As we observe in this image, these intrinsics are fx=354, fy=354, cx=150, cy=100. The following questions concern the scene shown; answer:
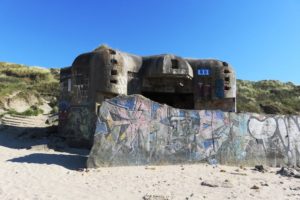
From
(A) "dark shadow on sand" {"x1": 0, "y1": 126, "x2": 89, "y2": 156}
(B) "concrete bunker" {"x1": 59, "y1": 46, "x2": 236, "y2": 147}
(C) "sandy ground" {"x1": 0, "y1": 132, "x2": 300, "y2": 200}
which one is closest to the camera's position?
(C) "sandy ground" {"x1": 0, "y1": 132, "x2": 300, "y2": 200}

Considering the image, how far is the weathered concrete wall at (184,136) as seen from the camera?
10359 mm

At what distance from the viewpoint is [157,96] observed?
1778 cm

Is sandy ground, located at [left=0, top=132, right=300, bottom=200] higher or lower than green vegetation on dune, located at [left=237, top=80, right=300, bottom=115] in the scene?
lower

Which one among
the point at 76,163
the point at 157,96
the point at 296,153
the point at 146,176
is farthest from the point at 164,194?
the point at 157,96

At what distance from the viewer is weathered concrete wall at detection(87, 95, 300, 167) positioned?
1036 centimetres

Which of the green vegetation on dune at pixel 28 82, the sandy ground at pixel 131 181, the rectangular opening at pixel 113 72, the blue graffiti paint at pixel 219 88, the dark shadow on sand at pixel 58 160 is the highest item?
the green vegetation on dune at pixel 28 82

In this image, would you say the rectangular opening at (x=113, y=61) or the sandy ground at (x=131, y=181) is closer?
the sandy ground at (x=131, y=181)

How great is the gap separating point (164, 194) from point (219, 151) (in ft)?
14.0

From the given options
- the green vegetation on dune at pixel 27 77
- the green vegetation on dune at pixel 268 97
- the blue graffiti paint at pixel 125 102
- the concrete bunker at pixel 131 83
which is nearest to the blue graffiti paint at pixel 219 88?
the concrete bunker at pixel 131 83

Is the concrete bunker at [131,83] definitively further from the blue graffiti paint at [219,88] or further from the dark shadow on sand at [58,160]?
the dark shadow on sand at [58,160]

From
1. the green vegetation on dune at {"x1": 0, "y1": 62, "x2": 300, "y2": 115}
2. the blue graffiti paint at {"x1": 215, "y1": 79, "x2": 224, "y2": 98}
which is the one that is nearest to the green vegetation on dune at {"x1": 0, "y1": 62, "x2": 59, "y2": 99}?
the green vegetation on dune at {"x1": 0, "y1": 62, "x2": 300, "y2": 115}

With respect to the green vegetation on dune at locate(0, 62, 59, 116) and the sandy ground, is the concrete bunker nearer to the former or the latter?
the sandy ground

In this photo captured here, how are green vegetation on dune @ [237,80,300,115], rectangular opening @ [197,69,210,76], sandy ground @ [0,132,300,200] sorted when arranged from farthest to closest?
green vegetation on dune @ [237,80,300,115] < rectangular opening @ [197,69,210,76] < sandy ground @ [0,132,300,200]

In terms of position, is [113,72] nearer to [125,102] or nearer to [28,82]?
[125,102]
